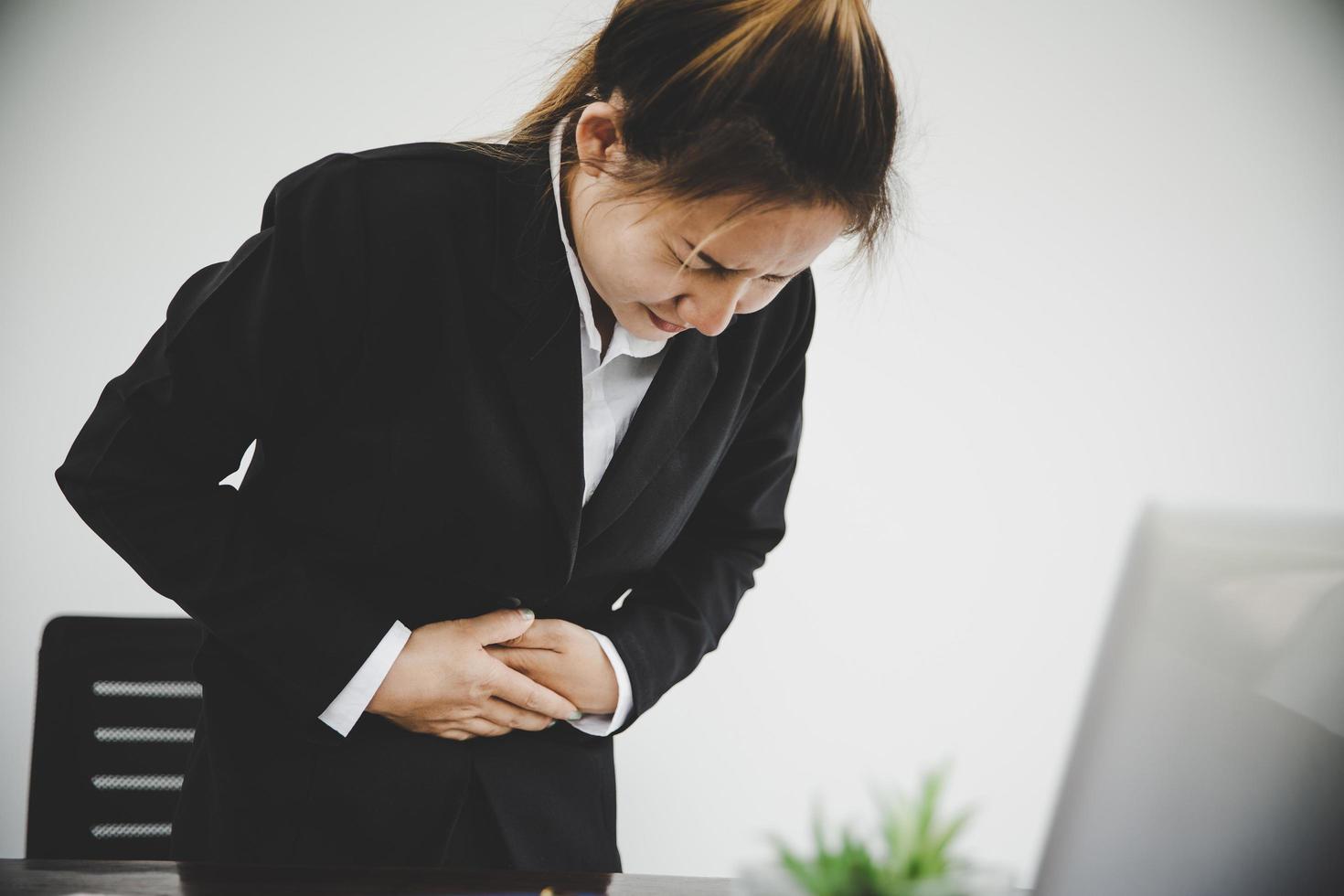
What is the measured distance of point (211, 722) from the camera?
979 millimetres

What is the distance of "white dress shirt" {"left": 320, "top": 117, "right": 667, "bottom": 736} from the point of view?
0.91 m

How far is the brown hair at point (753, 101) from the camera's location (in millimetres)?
722

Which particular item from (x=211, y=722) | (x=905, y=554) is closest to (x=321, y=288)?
(x=211, y=722)

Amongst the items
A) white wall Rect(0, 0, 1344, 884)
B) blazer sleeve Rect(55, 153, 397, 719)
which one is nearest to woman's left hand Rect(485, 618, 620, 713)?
blazer sleeve Rect(55, 153, 397, 719)

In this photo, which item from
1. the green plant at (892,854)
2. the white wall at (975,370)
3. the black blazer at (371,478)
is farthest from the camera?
the white wall at (975,370)

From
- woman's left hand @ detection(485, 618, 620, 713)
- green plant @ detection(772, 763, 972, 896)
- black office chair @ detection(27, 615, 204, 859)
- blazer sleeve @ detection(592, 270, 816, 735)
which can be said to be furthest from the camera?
black office chair @ detection(27, 615, 204, 859)

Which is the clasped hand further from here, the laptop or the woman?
the laptop

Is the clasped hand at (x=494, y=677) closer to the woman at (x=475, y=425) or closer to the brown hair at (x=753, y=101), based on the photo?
the woman at (x=475, y=425)

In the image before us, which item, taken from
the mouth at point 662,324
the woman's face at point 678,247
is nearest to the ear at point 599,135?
the woman's face at point 678,247

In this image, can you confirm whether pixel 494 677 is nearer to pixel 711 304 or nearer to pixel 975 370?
pixel 711 304

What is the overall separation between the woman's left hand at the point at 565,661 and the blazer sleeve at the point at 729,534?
0.26 feet

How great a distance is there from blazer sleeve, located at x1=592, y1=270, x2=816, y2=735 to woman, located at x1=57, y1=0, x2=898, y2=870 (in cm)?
3

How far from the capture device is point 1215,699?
0.59m

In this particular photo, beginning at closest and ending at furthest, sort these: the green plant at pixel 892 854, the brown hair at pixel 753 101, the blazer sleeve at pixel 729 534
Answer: the green plant at pixel 892 854, the brown hair at pixel 753 101, the blazer sleeve at pixel 729 534
